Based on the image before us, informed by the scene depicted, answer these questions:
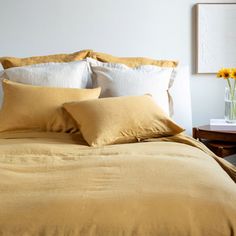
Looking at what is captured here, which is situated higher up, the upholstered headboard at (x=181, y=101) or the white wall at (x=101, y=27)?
the white wall at (x=101, y=27)

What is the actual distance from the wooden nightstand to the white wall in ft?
2.23

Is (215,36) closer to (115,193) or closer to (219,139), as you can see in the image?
(219,139)

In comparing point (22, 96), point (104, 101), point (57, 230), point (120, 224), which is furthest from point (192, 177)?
point (22, 96)

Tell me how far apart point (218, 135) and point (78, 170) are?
1.34m

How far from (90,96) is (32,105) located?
33 centimetres

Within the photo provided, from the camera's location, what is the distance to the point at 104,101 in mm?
2066

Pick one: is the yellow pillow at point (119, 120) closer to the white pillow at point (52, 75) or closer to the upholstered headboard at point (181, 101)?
the white pillow at point (52, 75)

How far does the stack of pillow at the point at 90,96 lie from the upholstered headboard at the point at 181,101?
0.08 meters

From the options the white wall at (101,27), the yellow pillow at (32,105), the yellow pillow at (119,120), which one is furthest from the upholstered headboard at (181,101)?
the yellow pillow at (32,105)

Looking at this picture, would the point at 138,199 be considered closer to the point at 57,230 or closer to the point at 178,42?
the point at 57,230

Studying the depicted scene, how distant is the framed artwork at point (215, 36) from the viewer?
2.94 m

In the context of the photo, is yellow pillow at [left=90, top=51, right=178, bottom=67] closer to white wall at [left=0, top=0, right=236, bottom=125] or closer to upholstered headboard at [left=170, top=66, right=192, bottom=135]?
upholstered headboard at [left=170, top=66, right=192, bottom=135]

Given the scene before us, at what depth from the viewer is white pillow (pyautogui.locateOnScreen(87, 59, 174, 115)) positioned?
2.34 meters

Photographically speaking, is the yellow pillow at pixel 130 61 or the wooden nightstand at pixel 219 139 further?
the yellow pillow at pixel 130 61
